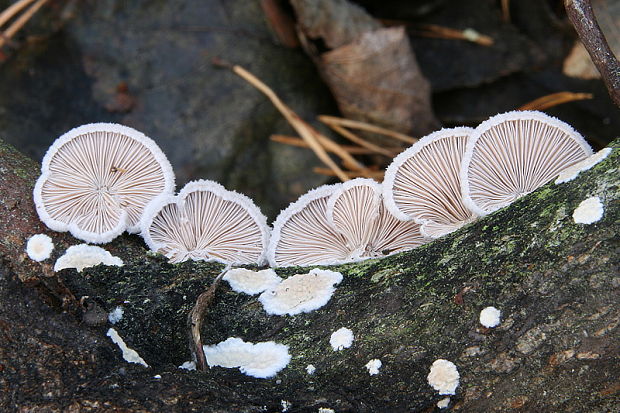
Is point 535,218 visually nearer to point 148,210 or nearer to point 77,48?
point 148,210

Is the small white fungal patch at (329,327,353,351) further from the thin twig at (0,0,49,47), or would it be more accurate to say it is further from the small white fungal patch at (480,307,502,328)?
the thin twig at (0,0,49,47)

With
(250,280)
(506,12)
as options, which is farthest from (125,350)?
(506,12)

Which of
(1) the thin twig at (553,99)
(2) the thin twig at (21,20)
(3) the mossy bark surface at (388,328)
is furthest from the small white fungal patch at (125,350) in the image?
(1) the thin twig at (553,99)

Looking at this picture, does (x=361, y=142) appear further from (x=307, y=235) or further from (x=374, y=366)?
(x=374, y=366)

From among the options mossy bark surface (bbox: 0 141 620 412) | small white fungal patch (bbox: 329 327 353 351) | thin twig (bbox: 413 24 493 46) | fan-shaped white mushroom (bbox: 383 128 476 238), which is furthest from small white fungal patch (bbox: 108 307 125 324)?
thin twig (bbox: 413 24 493 46)

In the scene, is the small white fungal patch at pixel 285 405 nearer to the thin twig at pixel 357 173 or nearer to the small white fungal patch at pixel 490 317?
the small white fungal patch at pixel 490 317

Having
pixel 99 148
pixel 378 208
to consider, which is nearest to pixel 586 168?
pixel 378 208
